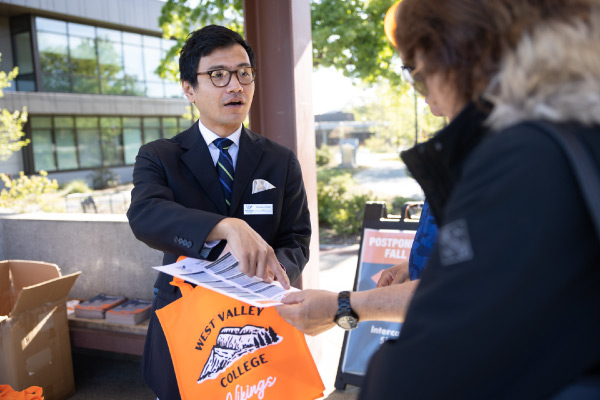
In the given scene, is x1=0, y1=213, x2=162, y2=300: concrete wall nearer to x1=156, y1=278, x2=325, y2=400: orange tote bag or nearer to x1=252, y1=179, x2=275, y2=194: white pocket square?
x1=252, y1=179, x2=275, y2=194: white pocket square

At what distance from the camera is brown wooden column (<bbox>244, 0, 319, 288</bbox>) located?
11.1ft

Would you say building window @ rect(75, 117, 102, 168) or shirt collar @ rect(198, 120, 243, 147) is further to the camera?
building window @ rect(75, 117, 102, 168)

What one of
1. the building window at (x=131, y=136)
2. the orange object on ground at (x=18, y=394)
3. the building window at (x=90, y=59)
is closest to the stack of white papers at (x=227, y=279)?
the orange object on ground at (x=18, y=394)

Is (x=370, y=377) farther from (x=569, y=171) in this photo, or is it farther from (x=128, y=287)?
(x=128, y=287)

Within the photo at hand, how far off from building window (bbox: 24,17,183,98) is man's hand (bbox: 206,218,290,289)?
18396mm

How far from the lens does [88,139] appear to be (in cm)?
2369

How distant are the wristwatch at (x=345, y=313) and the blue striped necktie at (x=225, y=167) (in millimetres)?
744

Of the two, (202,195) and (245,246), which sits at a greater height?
(202,195)

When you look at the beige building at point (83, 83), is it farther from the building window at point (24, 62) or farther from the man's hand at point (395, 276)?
the man's hand at point (395, 276)

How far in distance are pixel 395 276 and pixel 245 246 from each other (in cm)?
61

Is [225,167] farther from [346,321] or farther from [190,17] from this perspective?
[190,17]

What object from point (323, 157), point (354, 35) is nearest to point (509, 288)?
point (354, 35)

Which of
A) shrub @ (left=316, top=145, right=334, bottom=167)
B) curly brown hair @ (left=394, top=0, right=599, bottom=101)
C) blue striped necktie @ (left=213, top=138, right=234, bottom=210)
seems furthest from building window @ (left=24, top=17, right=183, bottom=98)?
curly brown hair @ (left=394, top=0, right=599, bottom=101)

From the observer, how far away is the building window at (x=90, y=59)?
2094cm
